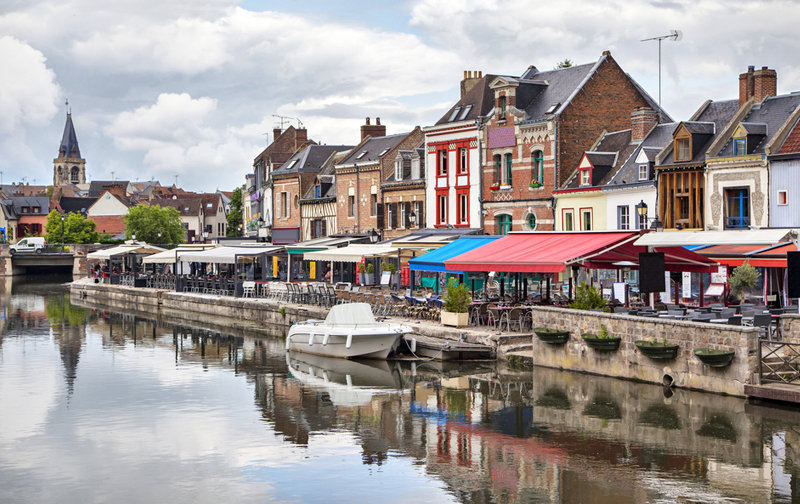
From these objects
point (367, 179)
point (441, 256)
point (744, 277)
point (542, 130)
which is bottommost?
point (744, 277)

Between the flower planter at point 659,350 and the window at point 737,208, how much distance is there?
1231 centimetres

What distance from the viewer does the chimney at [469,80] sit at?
45.2 metres

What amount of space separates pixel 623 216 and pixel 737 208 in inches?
220

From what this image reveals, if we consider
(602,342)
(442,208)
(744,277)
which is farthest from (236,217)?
(602,342)

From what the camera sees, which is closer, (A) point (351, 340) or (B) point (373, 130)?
(A) point (351, 340)

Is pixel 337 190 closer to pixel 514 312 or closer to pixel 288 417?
pixel 514 312

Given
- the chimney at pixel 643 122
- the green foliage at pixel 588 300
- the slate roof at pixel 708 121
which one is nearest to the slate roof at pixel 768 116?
the slate roof at pixel 708 121

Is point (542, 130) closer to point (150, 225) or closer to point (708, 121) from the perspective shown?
point (708, 121)

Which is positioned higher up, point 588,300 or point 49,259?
point 49,259

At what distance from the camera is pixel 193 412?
18.3 m

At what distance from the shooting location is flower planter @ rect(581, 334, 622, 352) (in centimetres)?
1944

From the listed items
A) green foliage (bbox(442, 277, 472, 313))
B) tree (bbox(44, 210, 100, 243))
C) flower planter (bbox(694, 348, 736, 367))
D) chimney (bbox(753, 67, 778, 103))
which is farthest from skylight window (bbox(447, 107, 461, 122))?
tree (bbox(44, 210, 100, 243))

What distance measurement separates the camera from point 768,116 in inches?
1161

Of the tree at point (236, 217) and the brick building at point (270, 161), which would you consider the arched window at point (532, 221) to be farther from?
the tree at point (236, 217)
